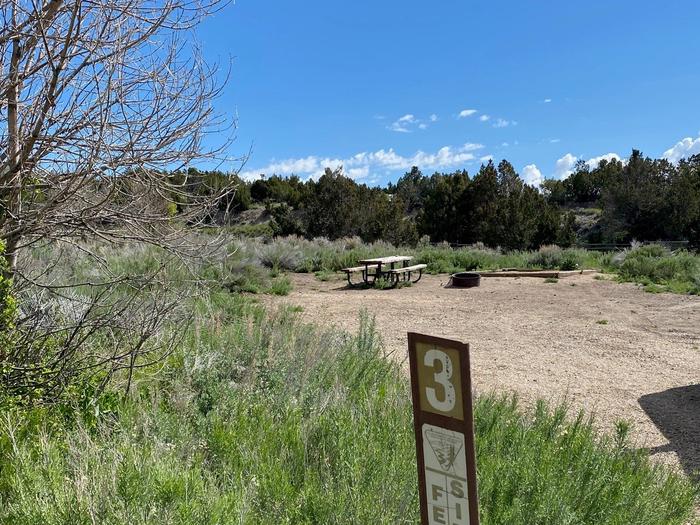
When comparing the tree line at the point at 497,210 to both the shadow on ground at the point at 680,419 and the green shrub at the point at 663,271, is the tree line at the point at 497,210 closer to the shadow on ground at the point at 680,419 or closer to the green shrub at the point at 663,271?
the green shrub at the point at 663,271

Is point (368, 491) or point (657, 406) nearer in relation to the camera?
point (368, 491)

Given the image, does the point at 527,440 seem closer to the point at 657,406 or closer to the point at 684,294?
the point at 657,406

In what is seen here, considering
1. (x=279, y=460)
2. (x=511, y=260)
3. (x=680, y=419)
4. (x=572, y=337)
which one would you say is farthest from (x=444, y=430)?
(x=511, y=260)

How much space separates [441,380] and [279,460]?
1.38 metres

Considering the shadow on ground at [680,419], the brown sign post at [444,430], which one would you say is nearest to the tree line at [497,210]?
the shadow on ground at [680,419]

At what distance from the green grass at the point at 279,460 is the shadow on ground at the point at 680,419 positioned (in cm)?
113

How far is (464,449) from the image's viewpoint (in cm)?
204

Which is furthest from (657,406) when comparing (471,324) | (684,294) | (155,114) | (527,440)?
(684,294)

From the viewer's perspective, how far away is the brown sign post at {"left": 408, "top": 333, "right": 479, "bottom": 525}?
6.63 ft

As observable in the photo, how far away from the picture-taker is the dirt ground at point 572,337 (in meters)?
6.45

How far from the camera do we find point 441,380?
2.08m

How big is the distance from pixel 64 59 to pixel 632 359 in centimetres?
813

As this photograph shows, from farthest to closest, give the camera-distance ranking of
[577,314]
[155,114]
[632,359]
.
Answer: [577,314]
[632,359]
[155,114]

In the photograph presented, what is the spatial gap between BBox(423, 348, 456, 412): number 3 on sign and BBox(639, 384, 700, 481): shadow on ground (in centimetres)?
332
